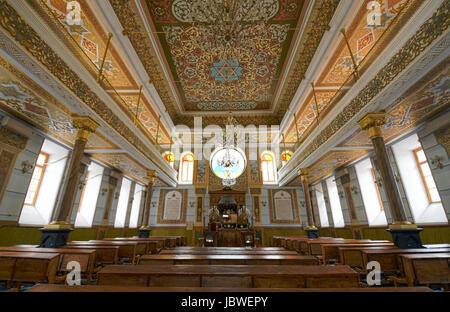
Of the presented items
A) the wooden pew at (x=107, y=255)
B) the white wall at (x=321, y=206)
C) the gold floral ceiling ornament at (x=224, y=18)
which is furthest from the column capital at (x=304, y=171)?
→ the wooden pew at (x=107, y=255)

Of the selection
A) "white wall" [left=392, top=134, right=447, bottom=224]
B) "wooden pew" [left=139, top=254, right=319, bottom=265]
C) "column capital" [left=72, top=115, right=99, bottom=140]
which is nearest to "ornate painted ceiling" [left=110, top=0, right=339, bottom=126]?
"column capital" [left=72, top=115, right=99, bottom=140]

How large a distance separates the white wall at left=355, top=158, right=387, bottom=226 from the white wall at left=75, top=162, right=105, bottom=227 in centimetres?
1098

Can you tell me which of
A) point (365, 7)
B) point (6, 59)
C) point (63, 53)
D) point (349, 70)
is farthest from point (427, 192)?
point (6, 59)

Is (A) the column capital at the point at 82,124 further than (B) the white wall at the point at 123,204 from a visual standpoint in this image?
No

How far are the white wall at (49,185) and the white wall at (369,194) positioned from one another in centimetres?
1130

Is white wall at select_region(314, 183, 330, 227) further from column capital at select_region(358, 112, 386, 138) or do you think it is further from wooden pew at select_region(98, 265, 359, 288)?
wooden pew at select_region(98, 265, 359, 288)

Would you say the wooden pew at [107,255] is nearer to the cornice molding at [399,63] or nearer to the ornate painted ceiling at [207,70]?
the ornate painted ceiling at [207,70]

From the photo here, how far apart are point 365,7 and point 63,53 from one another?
686cm

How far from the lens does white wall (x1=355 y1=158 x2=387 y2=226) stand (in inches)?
298

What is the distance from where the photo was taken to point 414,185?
20.6 feet

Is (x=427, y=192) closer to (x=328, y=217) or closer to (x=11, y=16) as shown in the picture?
(x=328, y=217)

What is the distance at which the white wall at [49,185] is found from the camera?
627cm

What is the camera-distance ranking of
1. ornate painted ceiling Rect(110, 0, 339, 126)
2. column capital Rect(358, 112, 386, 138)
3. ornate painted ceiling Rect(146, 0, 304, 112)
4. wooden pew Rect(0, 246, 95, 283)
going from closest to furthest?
wooden pew Rect(0, 246, 95, 283) → column capital Rect(358, 112, 386, 138) → ornate painted ceiling Rect(110, 0, 339, 126) → ornate painted ceiling Rect(146, 0, 304, 112)

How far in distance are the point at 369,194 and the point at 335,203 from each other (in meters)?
2.26
